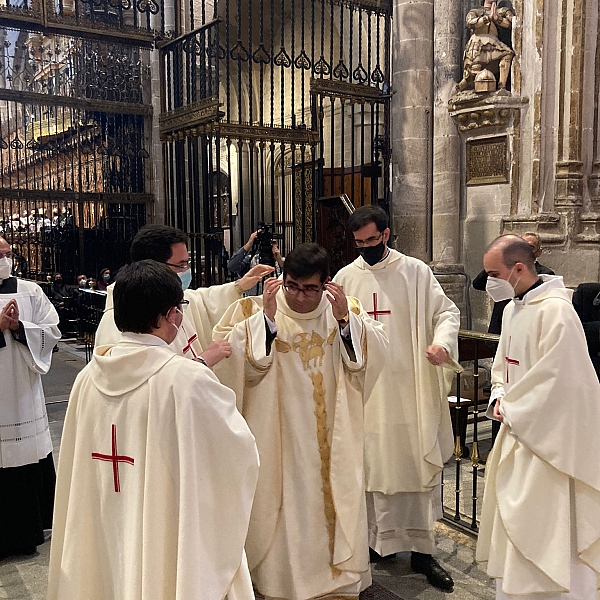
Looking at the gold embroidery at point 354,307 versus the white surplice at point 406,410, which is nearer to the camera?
the gold embroidery at point 354,307

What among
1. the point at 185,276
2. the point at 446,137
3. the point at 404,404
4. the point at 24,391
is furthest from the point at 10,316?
the point at 446,137

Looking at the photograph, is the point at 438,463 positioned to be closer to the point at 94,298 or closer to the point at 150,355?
the point at 150,355

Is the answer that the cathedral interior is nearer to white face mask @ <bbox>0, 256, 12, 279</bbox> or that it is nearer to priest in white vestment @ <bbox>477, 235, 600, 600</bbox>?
priest in white vestment @ <bbox>477, 235, 600, 600</bbox>

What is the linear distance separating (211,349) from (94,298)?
7767 mm

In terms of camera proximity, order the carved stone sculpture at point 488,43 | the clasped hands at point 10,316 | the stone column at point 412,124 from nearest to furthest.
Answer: the clasped hands at point 10,316 → the carved stone sculpture at point 488,43 → the stone column at point 412,124

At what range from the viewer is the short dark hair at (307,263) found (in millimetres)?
2945

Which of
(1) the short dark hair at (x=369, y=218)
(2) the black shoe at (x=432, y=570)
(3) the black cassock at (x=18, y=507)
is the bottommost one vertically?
(2) the black shoe at (x=432, y=570)

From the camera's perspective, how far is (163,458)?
6.77 ft

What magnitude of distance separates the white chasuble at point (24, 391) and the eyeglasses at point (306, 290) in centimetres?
185

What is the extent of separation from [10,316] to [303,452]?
1.99 meters

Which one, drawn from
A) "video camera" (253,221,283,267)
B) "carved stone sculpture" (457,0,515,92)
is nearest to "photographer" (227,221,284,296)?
"video camera" (253,221,283,267)

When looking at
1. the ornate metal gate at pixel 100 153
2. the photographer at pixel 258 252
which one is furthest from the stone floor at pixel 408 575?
the ornate metal gate at pixel 100 153

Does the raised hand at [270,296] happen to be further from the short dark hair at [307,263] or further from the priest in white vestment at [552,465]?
the priest in white vestment at [552,465]

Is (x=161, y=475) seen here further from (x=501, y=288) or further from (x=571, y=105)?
(x=571, y=105)
